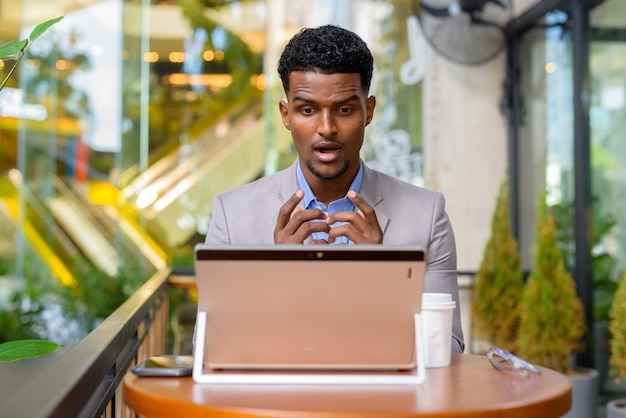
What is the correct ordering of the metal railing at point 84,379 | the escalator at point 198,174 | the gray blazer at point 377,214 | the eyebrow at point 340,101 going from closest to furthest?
the metal railing at point 84,379 → the eyebrow at point 340,101 → the gray blazer at point 377,214 → the escalator at point 198,174

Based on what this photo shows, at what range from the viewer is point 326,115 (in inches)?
72.0

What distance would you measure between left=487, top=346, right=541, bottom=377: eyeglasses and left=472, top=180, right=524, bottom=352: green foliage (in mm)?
4338

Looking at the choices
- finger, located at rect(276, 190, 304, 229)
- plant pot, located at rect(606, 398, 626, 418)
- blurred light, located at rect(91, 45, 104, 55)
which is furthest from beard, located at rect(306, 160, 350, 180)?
blurred light, located at rect(91, 45, 104, 55)

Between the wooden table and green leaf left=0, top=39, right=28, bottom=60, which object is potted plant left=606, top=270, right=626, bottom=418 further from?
green leaf left=0, top=39, right=28, bottom=60

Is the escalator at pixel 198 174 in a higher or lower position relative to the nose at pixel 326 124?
higher

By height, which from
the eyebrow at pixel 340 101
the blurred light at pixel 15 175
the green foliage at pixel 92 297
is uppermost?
the blurred light at pixel 15 175

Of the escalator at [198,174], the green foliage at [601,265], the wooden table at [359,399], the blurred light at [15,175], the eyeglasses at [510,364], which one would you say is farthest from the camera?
the blurred light at [15,175]

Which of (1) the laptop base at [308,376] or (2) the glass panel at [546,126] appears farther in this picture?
(2) the glass panel at [546,126]

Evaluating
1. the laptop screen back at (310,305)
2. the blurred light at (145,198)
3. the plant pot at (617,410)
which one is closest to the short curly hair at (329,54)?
the laptop screen back at (310,305)

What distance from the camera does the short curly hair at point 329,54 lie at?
183cm

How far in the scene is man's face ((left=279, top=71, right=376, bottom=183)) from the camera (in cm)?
182

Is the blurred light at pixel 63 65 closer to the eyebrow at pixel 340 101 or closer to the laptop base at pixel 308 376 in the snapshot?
the eyebrow at pixel 340 101

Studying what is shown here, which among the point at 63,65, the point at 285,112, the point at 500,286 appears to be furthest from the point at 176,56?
the point at 285,112

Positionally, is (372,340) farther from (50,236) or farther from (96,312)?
(50,236)
